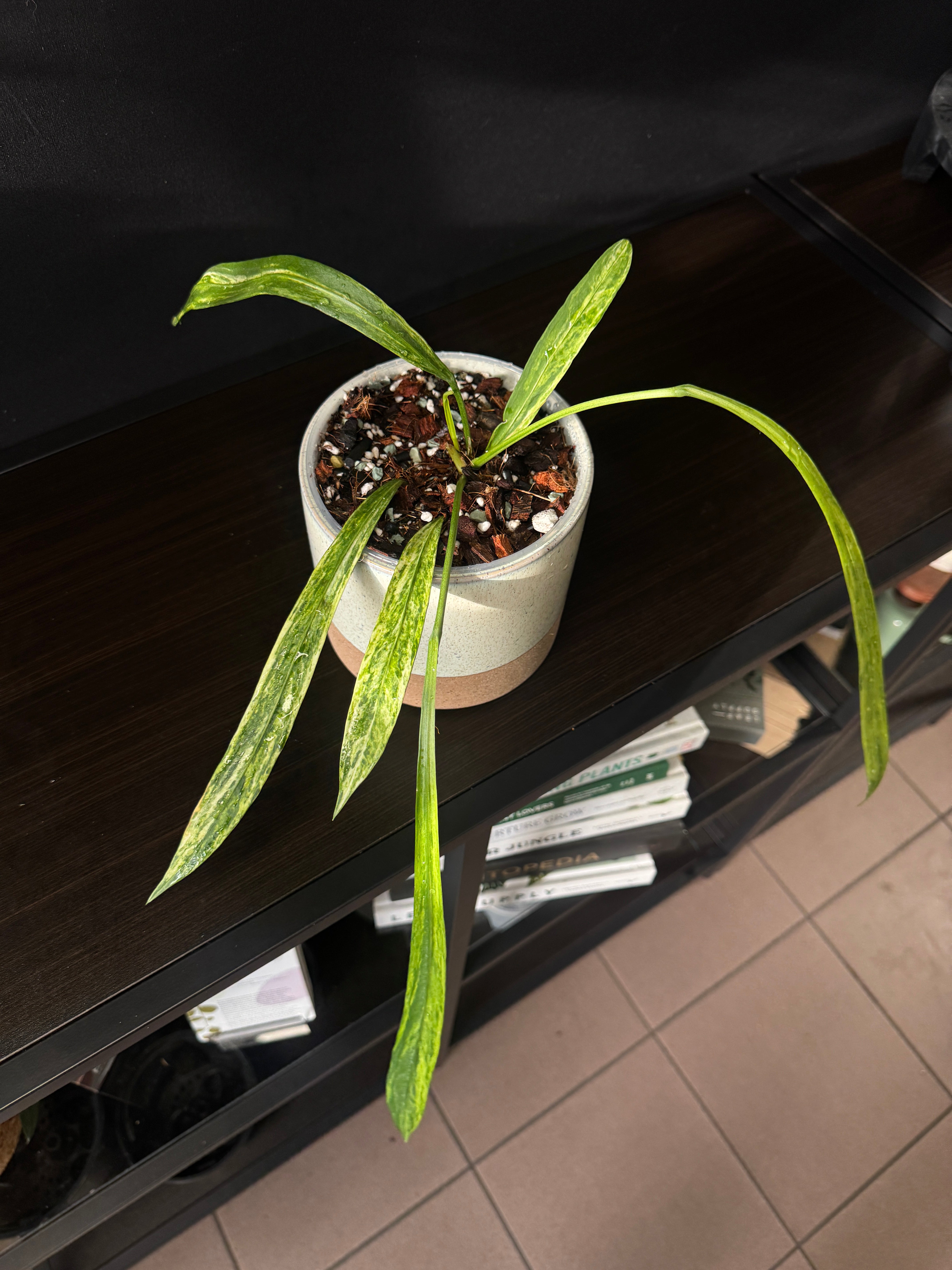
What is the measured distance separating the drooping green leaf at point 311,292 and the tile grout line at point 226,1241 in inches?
52.2

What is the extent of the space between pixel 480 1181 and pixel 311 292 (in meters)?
1.35

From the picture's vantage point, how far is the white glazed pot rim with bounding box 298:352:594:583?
0.63 meters

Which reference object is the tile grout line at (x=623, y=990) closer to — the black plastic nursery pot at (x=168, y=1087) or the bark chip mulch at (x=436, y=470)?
the black plastic nursery pot at (x=168, y=1087)

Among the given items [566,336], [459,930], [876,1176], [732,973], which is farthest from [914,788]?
[566,336]

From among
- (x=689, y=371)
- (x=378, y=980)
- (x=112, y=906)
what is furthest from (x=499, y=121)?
(x=378, y=980)

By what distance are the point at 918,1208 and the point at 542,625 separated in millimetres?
1322

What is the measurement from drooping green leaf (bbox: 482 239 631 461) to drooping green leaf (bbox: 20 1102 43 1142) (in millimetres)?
874

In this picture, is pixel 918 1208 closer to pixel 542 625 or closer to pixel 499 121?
pixel 542 625

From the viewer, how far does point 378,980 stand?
1144 millimetres

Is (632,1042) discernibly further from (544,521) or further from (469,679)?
(544,521)

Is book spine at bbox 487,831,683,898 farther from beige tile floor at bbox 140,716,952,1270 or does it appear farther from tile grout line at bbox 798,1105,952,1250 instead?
tile grout line at bbox 798,1105,952,1250

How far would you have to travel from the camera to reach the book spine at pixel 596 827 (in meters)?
1.20

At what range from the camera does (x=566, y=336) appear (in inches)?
24.2

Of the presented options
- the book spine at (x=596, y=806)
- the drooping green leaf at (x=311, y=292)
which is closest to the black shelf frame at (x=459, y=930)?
the book spine at (x=596, y=806)
